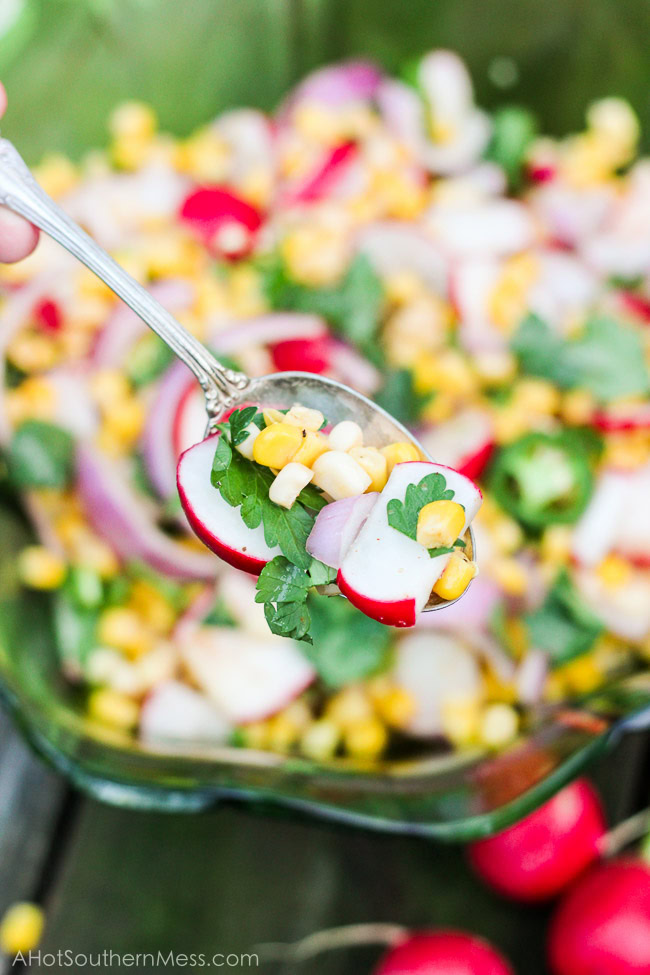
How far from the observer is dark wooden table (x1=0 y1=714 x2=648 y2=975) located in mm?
1071

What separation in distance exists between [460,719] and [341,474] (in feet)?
1.79

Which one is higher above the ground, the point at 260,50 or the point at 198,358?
the point at 260,50

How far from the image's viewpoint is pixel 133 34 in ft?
4.82

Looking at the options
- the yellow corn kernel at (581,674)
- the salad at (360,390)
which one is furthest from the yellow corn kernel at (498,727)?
the yellow corn kernel at (581,674)

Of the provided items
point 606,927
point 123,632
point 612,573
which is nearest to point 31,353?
point 123,632

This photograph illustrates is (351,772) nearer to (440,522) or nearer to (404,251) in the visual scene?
(440,522)

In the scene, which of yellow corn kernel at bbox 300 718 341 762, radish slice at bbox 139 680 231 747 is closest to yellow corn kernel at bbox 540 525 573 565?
yellow corn kernel at bbox 300 718 341 762

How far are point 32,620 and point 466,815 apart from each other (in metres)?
0.61

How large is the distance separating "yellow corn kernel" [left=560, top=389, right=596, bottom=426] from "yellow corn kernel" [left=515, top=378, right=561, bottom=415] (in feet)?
0.07

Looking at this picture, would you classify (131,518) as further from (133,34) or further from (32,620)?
(133,34)

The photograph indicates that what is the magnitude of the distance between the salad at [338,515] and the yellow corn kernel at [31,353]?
2.28ft

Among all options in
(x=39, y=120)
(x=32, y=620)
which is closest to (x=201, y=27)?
(x=39, y=120)

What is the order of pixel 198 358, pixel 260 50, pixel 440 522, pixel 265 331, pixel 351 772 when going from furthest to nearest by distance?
pixel 260 50, pixel 265 331, pixel 351 772, pixel 198 358, pixel 440 522

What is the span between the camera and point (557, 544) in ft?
3.73
